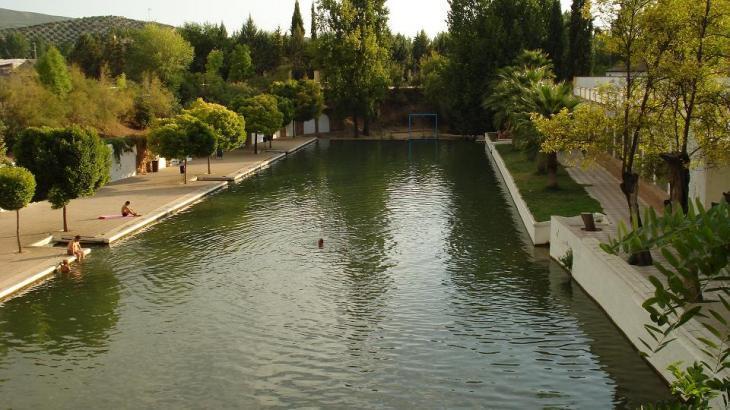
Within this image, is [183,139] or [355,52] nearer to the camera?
[183,139]

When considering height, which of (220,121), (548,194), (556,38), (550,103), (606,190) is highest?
(556,38)

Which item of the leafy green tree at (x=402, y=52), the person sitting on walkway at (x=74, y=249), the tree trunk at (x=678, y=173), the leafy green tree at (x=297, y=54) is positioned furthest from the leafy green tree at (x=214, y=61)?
the tree trunk at (x=678, y=173)

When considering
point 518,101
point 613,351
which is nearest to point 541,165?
point 518,101

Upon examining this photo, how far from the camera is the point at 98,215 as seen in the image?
3628cm

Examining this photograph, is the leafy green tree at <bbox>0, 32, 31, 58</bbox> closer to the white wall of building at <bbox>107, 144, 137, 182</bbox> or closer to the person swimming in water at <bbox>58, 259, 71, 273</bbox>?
the white wall of building at <bbox>107, 144, 137, 182</bbox>

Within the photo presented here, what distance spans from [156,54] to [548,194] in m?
63.9

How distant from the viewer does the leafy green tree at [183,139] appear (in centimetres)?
4703

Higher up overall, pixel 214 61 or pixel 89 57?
pixel 89 57

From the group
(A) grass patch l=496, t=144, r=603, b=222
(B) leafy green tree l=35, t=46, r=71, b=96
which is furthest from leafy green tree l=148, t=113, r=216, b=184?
(B) leafy green tree l=35, t=46, r=71, b=96

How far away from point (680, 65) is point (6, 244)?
83.9 feet

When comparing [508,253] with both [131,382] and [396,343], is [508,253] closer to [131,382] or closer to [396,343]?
[396,343]

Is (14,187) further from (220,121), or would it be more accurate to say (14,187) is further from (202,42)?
(202,42)

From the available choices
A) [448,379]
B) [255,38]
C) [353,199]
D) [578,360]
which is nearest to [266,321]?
[448,379]

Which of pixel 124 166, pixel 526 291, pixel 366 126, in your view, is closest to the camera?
pixel 526 291
